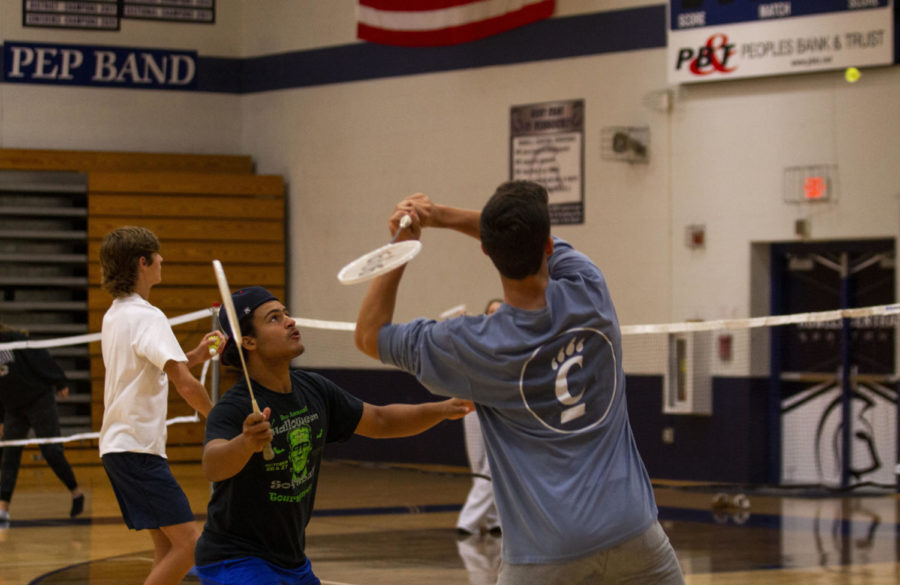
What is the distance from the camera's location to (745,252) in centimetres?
1461

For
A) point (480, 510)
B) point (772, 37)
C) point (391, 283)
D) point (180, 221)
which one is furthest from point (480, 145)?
point (391, 283)

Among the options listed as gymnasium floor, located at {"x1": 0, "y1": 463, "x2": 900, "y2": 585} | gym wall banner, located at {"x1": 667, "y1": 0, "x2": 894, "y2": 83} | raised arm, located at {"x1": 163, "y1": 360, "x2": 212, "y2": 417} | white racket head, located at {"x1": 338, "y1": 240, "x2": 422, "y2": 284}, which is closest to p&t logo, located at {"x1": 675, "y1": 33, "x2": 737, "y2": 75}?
gym wall banner, located at {"x1": 667, "y1": 0, "x2": 894, "y2": 83}

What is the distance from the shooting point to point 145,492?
18.6ft

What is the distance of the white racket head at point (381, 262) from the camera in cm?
328

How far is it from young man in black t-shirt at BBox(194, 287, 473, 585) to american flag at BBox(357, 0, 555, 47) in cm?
1239

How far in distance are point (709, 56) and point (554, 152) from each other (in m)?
2.44

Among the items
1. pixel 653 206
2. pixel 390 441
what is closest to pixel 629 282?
pixel 653 206

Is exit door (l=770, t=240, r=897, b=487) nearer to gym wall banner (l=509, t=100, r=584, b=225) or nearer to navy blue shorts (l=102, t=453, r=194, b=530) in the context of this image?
gym wall banner (l=509, t=100, r=584, b=225)

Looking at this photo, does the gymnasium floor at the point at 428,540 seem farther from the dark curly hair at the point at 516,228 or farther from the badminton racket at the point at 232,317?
the dark curly hair at the point at 516,228

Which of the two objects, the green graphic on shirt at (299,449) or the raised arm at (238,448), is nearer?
the raised arm at (238,448)

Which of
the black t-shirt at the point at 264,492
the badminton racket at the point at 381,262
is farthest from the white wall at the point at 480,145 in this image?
the badminton racket at the point at 381,262

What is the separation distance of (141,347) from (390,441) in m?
12.3

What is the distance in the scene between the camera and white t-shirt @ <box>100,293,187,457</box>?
574 centimetres

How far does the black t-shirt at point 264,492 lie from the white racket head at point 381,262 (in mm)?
1132
